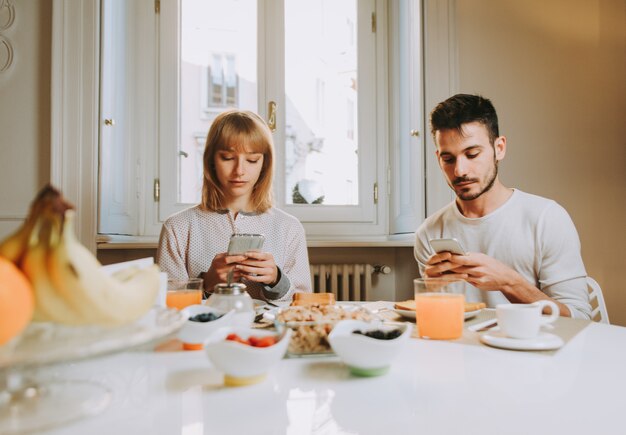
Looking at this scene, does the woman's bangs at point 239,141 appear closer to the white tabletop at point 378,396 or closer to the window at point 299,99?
the window at point 299,99

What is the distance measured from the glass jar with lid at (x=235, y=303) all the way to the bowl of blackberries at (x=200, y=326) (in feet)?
0.10

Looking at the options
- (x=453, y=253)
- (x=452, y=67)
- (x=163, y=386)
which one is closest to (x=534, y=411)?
(x=163, y=386)

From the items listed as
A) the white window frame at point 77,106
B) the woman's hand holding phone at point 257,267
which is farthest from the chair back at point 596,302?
the white window frame at point 77,106

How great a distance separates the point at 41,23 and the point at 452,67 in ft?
7.17

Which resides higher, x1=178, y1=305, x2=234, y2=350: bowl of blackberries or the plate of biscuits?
x1=178, y1=305, x2=234, y2=350: bowl of blackberries

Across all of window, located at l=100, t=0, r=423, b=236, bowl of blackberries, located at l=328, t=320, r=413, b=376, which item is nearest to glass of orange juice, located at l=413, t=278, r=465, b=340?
bowl of blackberries, located at l=328, t=320, r=413, b=376

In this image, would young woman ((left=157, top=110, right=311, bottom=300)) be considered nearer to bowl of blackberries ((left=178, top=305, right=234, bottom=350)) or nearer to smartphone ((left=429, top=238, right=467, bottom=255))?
smartphone ((left=429, top=238, right=467, bottom=255))

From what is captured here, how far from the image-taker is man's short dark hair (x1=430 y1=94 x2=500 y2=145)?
65.7 inches

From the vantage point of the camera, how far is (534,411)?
1.86 ft

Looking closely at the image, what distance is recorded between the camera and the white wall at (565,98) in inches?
95.7

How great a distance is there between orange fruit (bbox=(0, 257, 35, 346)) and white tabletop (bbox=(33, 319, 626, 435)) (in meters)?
0.13

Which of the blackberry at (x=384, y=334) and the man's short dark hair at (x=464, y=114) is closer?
the blackberry at (x=384, y=334)

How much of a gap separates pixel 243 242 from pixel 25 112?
5.63 feet

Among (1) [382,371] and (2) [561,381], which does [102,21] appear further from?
(2) [561,381]
